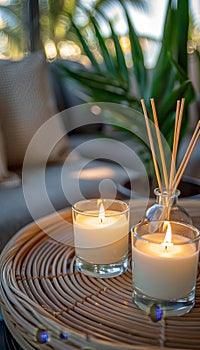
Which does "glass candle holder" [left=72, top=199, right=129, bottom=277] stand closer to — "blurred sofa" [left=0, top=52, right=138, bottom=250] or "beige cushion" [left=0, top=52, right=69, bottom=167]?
"blurred sofa" [left=0, top=52, right=138, bottom=250]

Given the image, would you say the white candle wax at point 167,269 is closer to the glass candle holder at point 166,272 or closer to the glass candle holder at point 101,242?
the glass candle holder at point 166,272

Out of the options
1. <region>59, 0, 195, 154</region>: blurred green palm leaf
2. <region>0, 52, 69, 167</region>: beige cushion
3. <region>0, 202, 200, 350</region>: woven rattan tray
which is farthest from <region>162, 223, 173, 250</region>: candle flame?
<region>0, 52, 69, 167</region>: beige cushion

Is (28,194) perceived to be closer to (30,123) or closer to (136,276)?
(30,123)

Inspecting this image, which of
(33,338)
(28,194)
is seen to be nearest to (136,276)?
(33,338)

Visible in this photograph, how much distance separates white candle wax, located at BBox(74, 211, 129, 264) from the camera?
0.73 metres

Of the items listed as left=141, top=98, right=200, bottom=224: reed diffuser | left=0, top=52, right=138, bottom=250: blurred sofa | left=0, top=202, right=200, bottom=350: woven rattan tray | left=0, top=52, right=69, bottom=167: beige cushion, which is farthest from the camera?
left=0, top=52, right=69, bottom=167: beige cushion

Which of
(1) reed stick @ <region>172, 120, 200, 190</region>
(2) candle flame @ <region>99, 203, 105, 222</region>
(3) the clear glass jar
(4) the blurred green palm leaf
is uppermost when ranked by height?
(4) the blurred green palm leaf

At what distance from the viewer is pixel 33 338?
56cm

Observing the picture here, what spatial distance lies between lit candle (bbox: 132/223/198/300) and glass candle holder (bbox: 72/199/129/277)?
11 cm

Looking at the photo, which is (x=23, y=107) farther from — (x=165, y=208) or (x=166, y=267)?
(x=166, y=267)

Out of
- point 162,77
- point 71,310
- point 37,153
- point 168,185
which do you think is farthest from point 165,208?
point 37,153

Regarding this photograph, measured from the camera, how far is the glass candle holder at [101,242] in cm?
73

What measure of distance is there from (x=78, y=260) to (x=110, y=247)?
0.22 feet

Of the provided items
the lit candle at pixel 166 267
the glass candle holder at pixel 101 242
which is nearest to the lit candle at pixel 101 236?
the glass candle holder at pixel 101 242
